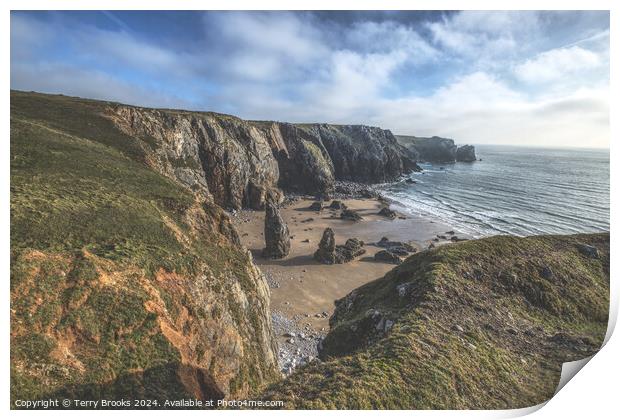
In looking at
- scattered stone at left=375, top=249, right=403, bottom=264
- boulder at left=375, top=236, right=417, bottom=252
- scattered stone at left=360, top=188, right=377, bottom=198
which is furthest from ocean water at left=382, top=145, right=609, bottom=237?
scattered stone at left=375, top=249, right=403, bottom=264

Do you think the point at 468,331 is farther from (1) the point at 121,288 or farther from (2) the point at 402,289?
(1) the point at 121,288

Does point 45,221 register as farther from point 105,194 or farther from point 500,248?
point 500,248

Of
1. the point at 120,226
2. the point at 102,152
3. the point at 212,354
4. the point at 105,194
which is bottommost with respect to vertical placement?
the point at 212,354

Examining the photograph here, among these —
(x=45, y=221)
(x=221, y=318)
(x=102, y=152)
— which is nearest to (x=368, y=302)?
(x=221, y=318)

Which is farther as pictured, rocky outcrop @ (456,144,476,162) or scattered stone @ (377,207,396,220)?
rocky outcrop @ (456,144,476,162)

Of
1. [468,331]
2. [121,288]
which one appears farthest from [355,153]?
[121,288]

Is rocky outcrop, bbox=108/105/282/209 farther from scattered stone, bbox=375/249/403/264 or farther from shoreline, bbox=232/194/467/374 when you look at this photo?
scattered stone, bbox=375/249/403/264
